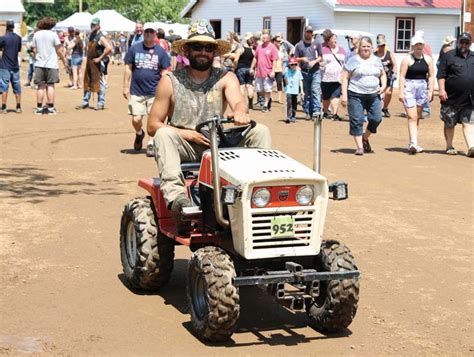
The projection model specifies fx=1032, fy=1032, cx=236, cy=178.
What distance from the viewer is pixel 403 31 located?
126ft

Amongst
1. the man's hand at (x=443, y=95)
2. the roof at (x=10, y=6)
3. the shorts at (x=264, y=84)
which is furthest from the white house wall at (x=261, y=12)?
the man's hand at (x=443, y=95)

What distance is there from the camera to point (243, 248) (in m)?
6.28

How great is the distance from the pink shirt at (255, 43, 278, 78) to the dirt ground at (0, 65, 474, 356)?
7983mm

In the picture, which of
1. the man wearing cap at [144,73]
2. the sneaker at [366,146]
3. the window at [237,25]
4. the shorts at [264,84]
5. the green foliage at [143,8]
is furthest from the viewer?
the green foliage at [143,8]

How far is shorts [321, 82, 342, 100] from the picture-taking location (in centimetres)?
2209

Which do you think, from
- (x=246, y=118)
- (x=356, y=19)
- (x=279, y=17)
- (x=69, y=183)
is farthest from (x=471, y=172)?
(x=279, y=17)

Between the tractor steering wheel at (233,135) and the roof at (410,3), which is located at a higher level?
the roof at (410,3)

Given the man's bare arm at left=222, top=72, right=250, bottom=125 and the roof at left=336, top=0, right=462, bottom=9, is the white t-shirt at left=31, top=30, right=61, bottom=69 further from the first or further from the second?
the roof at left=336, top=0, right=462, bottom=9

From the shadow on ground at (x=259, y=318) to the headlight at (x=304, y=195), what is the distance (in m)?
0.86

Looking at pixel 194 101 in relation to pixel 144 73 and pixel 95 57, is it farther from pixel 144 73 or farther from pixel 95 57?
pixel 95 57

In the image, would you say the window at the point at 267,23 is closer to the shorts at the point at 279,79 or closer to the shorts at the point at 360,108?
the shorts at the point at 279,79

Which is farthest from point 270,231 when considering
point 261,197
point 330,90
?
point 330,90

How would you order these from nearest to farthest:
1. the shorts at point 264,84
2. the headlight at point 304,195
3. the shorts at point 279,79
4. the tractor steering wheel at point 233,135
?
the headlight at point 304,195
the tractor steering wheel at point 233,135
the shorts at point 264,84
the shorts at point 279,79

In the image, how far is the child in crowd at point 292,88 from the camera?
21.4m
